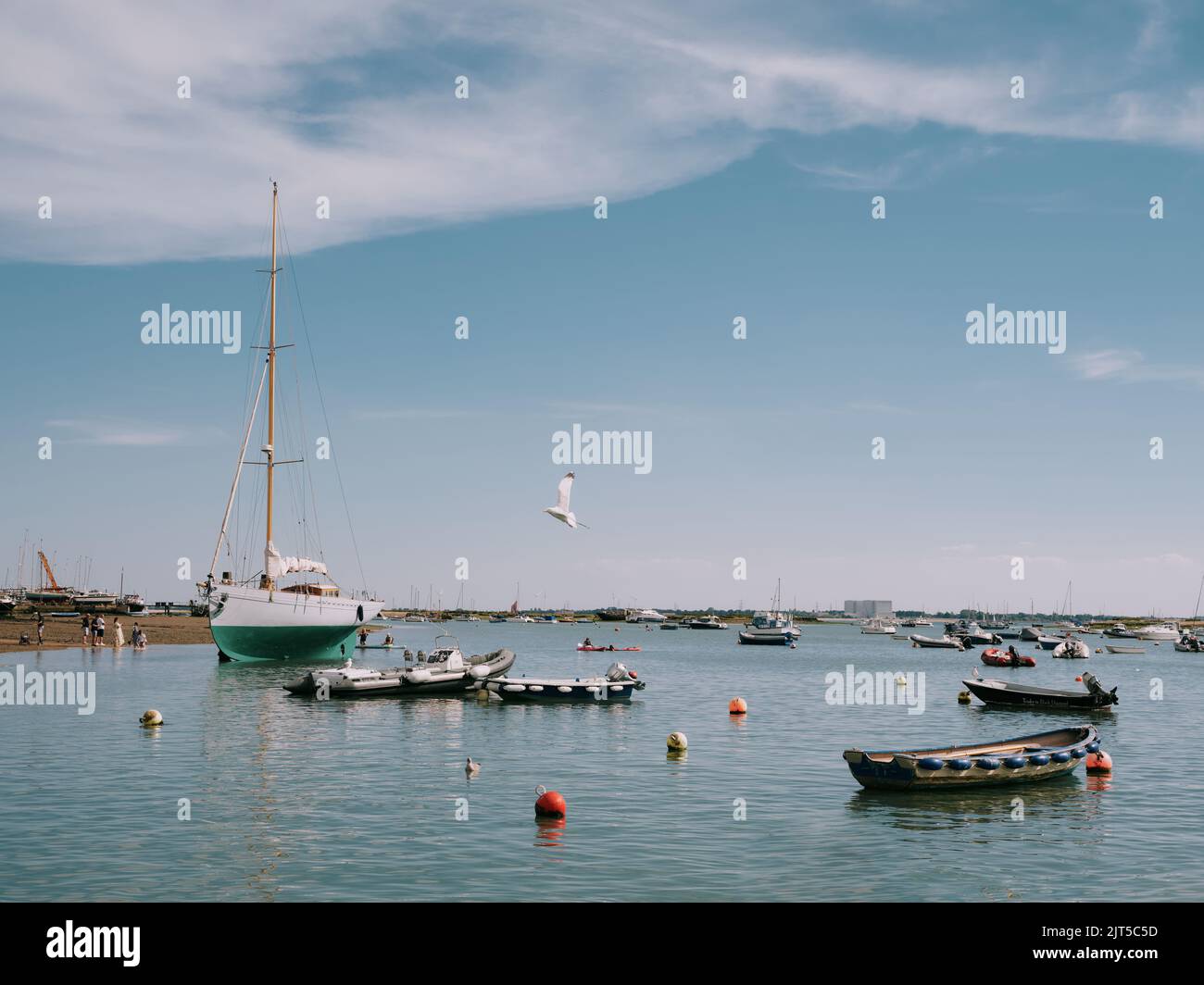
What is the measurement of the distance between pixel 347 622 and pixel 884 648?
109767 millimetres

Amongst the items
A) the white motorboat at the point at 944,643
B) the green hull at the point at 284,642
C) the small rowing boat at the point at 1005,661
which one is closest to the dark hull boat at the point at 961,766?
the green hull at the point at 284,642

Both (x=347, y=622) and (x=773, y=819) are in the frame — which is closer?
(x=773, y=819)

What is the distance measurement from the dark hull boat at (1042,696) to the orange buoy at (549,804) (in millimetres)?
43526

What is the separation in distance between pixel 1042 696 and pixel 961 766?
35119 mm

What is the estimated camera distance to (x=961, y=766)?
34625 millimetres

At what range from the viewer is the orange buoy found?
98.9 ft

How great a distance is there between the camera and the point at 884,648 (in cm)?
18188

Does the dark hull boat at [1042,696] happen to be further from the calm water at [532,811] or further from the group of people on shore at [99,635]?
the group of people on shore at [99,635]
